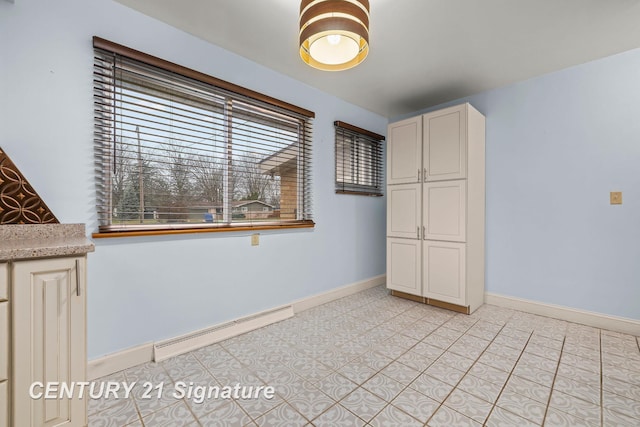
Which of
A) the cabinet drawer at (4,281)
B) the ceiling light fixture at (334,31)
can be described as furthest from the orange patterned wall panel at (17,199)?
the ceiling light fixture at (334,31)

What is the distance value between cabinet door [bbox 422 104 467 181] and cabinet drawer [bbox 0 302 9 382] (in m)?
3.21

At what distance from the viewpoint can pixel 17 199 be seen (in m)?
1.56

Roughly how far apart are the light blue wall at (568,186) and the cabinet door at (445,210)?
23.2 inches

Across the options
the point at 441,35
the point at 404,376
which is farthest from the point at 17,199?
the point at 441,35

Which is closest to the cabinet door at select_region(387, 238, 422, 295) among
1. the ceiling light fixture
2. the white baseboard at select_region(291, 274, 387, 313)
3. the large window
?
the white baseboard at select_region(291, 274, 387, 313)

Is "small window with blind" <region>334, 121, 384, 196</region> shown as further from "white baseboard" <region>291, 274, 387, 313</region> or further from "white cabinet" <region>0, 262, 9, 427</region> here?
"white cabinet" <region>0, 262, 9, 427</region>

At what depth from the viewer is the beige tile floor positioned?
4.86ft

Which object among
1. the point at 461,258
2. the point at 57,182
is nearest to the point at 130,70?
the point at 57,182

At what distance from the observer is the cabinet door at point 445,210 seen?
290cm

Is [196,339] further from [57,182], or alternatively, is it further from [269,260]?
[57,182]

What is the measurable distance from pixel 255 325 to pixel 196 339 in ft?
1.65

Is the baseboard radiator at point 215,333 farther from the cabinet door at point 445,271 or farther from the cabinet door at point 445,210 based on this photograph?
the cabinet door at point 445,210

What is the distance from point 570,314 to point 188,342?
3.41 m

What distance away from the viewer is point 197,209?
7.48 ft
